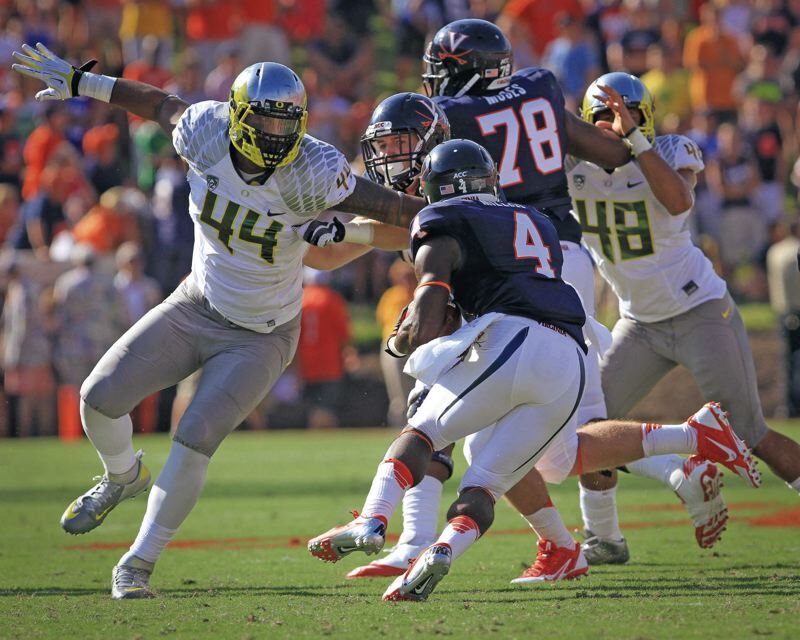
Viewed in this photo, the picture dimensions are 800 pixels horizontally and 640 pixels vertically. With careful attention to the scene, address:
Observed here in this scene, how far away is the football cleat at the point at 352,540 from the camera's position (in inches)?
187

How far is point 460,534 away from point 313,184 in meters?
1.66

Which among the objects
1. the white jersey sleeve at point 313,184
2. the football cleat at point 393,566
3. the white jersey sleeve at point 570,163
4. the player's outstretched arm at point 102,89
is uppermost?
the player's outstretched arm at point 102,89

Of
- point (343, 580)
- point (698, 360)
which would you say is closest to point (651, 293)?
point (698, 360)

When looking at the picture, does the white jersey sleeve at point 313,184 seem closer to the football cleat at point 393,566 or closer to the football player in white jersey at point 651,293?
the football player in white jersey at point 651,293

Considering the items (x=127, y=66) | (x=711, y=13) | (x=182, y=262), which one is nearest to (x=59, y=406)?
(x=182, y=262)

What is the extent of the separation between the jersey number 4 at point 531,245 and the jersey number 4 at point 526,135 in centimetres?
101

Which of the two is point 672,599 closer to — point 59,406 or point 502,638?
point 502,638

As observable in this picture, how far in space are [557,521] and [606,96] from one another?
209 centimetres

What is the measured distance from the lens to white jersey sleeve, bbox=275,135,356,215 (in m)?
5.60

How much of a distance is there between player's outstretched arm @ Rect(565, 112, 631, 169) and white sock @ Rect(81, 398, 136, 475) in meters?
2.49

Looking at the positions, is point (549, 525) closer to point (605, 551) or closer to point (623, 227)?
point (605, 551)

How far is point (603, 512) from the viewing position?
6406 millimetres

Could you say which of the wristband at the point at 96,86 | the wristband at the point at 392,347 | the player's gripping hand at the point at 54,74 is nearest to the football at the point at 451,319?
the wristband at the point at 392,347

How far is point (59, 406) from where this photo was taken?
1453cm
